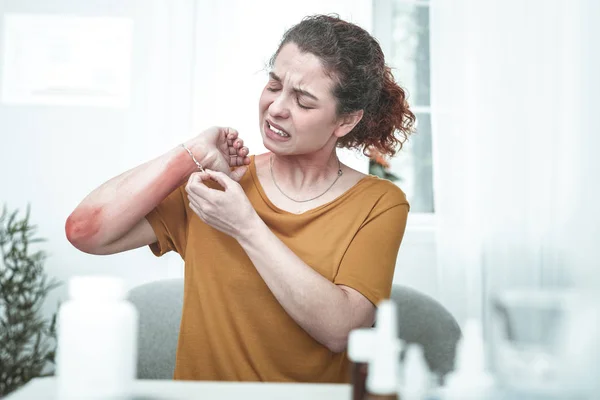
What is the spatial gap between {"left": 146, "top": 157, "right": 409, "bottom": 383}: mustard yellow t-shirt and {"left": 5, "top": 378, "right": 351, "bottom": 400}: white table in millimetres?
452

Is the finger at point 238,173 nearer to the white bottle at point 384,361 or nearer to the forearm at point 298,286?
the forearm at point 298,286

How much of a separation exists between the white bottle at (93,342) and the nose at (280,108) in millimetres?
715

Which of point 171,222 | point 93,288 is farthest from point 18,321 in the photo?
point 93,288

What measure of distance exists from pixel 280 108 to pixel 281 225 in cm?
25

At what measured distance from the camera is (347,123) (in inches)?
59.8

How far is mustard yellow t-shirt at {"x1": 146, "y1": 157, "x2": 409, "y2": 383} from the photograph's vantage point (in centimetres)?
135

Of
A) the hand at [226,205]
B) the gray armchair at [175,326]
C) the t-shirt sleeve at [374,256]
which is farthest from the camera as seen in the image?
the gray armchair at [175,326]

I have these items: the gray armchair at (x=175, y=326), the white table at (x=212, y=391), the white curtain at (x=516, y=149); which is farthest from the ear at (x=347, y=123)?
the white curtain at (x=516, y=149)

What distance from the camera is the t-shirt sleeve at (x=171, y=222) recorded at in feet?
4.65

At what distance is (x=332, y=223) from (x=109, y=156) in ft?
5.44

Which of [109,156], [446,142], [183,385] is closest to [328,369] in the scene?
[183,385]

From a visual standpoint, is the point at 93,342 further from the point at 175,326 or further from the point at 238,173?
the point at 175,326

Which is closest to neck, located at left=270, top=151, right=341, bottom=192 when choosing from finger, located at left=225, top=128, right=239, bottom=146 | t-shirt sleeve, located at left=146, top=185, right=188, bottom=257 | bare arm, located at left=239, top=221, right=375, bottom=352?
finger, located at left=225, top=128, right=239, bottom=146

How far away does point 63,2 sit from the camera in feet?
9.41
